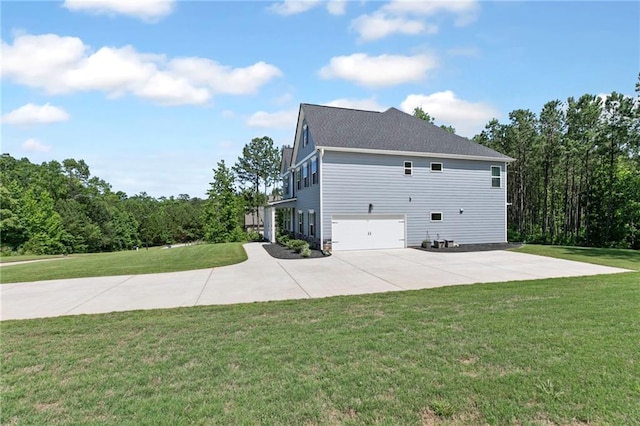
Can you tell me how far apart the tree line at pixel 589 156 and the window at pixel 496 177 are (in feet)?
30.6

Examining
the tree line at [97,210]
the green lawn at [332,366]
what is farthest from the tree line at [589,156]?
the tree line at [97,210]

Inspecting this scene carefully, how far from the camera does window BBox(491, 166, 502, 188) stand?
1912 centimetres

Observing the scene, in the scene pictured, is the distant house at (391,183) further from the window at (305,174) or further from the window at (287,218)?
the window at (287,218)

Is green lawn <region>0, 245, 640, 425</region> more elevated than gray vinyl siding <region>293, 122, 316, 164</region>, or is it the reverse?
gray vinyl siding <region>293, 122, 316, 164</region>

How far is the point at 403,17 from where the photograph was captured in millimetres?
10555

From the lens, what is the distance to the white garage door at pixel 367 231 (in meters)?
16.7

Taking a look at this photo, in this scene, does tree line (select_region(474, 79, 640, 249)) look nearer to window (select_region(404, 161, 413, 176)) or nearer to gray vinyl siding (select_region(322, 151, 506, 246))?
gray vinyl siding (select_region(322, 151, 506, 246))

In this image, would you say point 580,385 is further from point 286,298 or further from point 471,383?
point 286,298

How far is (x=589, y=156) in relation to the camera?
2675 cm

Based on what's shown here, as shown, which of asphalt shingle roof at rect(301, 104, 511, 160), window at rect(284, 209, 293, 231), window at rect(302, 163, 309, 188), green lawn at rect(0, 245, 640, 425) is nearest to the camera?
green lawn at rect(0, 245, 640, 425)

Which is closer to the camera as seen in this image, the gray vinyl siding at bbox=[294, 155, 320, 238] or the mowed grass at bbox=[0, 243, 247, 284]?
the mowed grass at bbox=[0, 243, 247, 284]

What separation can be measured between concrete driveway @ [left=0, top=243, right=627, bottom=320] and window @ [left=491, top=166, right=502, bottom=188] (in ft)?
23.7

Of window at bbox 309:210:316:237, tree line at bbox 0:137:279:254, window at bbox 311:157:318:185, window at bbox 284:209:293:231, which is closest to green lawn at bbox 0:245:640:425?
window at bbox 309:210:316:237

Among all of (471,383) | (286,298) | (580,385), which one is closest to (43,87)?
(286,298)
